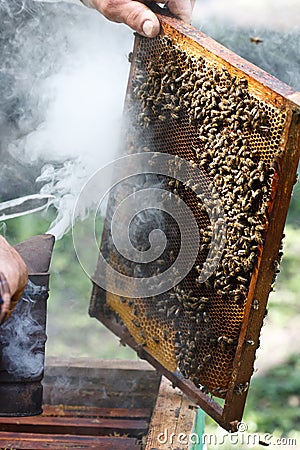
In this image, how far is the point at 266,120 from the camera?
296 cm

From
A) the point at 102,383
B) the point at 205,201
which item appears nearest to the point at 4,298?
the point at 205,201

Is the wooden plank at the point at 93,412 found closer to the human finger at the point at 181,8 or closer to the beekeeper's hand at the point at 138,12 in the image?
the beekeeper's hand at the point at 138,12

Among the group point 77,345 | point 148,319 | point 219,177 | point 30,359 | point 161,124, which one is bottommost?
point 77,345

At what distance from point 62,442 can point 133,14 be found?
2.40 meters

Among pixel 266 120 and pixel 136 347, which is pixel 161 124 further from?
pixel 136 347

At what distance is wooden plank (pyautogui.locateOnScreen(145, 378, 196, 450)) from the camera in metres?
3.40

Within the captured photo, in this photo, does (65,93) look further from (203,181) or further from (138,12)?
(203,181)

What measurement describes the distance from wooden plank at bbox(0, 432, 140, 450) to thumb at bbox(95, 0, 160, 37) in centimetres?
225

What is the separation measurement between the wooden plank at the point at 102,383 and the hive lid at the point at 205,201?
22.9 inches

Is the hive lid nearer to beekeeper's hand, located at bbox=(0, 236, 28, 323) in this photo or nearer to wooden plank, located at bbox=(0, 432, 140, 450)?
wooden plank, located at bbox=(0, 432, 140, 450)

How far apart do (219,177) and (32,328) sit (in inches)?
47.5

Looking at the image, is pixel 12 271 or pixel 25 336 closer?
pixel 12 271

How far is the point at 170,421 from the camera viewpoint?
145 inches

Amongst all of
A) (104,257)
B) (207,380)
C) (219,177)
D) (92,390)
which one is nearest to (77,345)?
(92,390)
